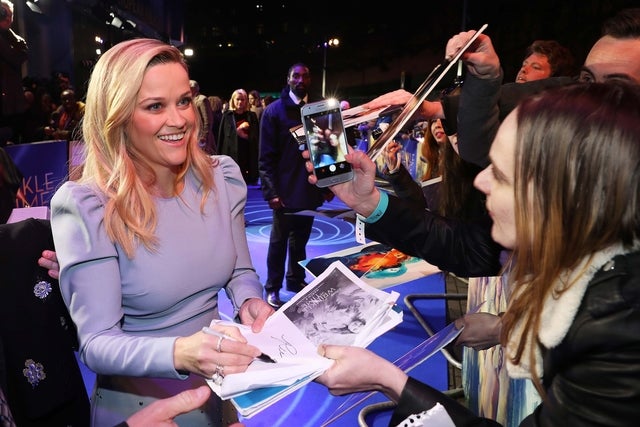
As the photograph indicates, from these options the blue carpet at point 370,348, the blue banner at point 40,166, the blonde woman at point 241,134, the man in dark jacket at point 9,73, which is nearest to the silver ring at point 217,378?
the blue carpet at point 370,348

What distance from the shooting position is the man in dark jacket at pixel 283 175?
4.42m

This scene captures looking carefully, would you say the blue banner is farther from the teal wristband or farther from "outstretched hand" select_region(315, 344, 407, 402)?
"outstretched hand" select_region(315, 344, 407, 402)

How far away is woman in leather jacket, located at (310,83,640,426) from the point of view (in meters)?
0.92

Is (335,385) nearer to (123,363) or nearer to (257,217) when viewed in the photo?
(123,363)

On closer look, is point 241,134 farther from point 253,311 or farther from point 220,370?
point 220,370

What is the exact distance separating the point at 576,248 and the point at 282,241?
3.67m

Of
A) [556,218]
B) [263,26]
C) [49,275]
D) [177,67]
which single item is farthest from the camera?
[263,26]

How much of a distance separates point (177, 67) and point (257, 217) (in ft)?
19.7

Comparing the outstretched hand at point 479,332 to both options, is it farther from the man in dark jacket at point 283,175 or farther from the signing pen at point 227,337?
the man in dark jacket at point 283,175

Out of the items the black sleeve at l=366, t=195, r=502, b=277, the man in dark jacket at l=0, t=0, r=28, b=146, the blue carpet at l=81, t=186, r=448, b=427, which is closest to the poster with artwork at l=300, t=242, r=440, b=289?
the blue carpet at l=81, t=186, r=448, b=427

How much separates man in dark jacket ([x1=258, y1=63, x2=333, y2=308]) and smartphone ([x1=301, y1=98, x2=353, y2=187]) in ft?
8.60

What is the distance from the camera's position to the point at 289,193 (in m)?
4.50

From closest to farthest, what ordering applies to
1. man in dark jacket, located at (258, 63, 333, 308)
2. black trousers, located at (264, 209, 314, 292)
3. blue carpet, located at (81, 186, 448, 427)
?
blue carpet, located at (81, 186, 448, 427), man in dark jacket, located at (258, 63, 333, 308), black trousers, located at (264, 209, 314, 292)

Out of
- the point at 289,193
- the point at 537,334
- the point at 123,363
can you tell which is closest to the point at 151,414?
the point at 123,363
